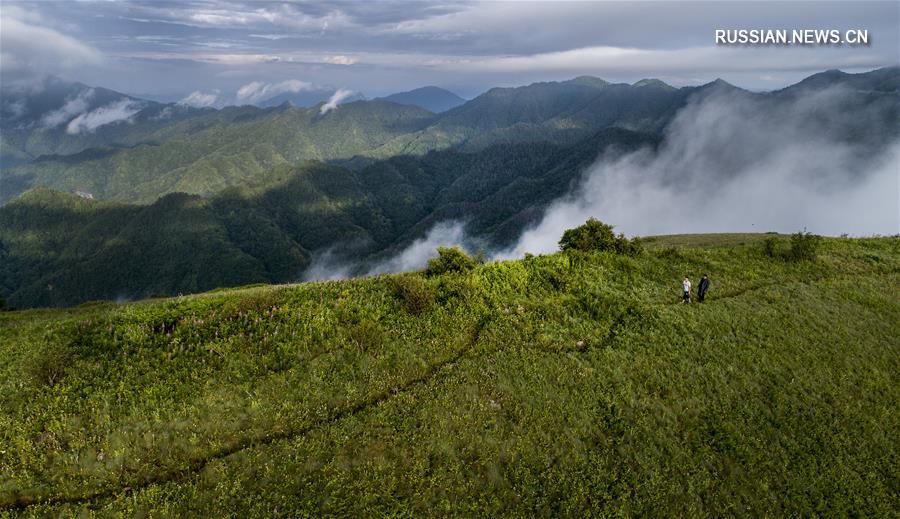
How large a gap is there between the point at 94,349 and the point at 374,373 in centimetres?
1079

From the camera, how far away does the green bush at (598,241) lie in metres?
31.4

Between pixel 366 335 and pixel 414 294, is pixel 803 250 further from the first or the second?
pixel 366 335

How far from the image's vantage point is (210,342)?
18.3 meters

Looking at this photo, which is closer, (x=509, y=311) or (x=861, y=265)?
(x=509, y=311)

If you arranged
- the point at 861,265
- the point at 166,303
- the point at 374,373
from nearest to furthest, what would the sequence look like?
the point at 374,373, the point at 166,303, the point at 861,265

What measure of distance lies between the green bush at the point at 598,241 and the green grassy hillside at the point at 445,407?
6.79 meters

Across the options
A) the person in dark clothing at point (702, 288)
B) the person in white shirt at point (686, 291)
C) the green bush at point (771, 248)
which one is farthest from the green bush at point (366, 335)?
the green bush at point (771, 248)

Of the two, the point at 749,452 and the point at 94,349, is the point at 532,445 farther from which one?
the point at 94,349

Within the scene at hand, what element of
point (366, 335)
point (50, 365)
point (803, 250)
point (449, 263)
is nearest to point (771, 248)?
point (803, 250)

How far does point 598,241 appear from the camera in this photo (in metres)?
31.7

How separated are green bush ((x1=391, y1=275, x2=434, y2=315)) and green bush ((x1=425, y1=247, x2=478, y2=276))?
8.20 ft

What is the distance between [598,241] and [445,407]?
19761 mm

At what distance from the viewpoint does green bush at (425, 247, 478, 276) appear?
86.6ft

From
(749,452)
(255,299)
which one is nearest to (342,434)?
(255,299)
